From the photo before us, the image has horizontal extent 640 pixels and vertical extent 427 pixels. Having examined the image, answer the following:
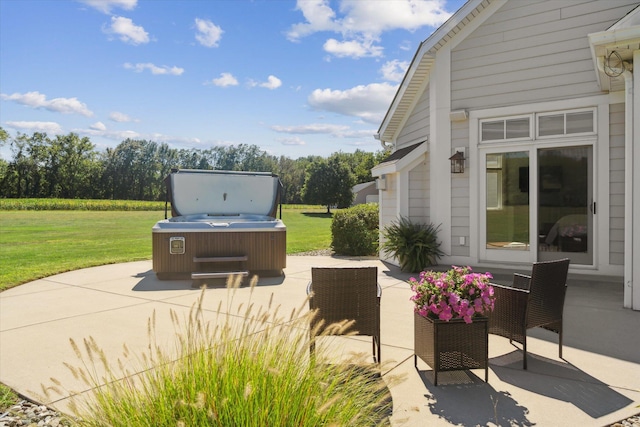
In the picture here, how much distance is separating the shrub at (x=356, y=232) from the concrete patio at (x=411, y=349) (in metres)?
4.05

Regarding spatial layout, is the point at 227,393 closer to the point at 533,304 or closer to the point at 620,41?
the point at 533,304

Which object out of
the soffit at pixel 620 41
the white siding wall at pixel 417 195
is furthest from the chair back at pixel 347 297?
the white siding wall at pixel 417 195

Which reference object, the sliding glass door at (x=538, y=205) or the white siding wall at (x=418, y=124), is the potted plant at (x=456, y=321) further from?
the white siding wall at (x=418, y=124)

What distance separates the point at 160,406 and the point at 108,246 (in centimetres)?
1383

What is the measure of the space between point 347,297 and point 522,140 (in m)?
5.60

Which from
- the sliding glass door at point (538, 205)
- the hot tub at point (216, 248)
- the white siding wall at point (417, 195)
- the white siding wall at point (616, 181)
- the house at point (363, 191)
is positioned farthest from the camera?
the house at point (363, 191)

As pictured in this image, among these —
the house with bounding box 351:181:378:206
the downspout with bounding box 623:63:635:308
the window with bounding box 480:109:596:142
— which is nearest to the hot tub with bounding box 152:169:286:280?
the window with bounding box 480:109:596:142

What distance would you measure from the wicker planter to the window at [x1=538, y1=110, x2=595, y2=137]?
17.4 ft

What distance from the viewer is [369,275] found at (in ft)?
10.9

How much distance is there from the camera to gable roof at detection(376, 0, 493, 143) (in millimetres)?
7523

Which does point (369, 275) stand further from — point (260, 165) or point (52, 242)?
point (260, 165)

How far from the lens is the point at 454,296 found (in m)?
3.03

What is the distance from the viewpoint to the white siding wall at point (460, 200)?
787 centimetres

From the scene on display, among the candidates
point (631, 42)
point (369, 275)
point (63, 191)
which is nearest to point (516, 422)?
point (369, 275)
